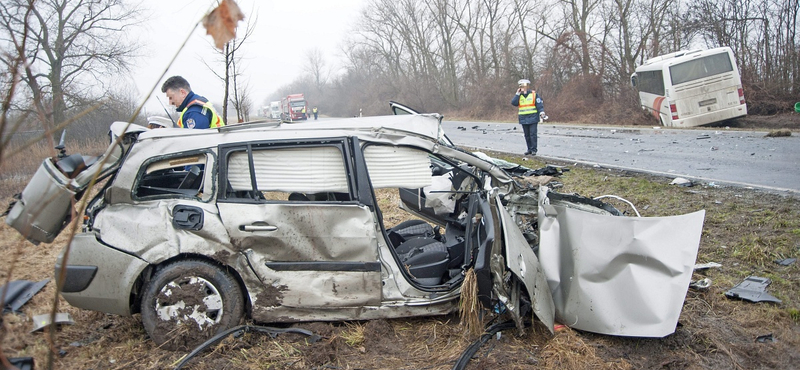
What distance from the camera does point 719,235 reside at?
5.30 m

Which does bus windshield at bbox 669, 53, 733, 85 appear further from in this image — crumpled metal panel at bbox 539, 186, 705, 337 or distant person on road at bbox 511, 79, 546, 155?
crumpled metal panel at bbox 539, 186, 705, 337

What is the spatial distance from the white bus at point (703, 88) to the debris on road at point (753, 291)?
45.5 ft

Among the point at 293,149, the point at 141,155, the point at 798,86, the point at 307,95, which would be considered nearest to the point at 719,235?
the point at 293,149

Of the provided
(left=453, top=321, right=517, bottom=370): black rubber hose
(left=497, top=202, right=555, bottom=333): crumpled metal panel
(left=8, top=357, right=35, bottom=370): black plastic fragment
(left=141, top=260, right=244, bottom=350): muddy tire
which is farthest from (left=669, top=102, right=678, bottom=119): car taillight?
(left=8, top=357, right=35, bottom=370): black plastic fragment

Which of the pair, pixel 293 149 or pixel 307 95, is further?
pixel 307 95

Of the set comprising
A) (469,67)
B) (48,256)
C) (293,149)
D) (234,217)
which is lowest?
(48,256)

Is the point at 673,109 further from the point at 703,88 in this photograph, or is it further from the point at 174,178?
the point at 174,178

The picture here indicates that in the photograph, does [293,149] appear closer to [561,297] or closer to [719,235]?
[561,297]

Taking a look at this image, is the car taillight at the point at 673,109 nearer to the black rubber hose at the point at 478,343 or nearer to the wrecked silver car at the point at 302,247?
the wrecked silver car at the point at 302,247

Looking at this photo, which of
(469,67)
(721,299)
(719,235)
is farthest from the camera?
(469,67)

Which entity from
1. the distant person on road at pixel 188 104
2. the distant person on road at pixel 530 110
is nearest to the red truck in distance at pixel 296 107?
the distant person on road at pixel 530 110

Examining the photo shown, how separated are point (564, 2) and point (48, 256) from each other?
2842cm

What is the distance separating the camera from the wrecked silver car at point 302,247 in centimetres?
344

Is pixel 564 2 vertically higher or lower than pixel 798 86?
higher
